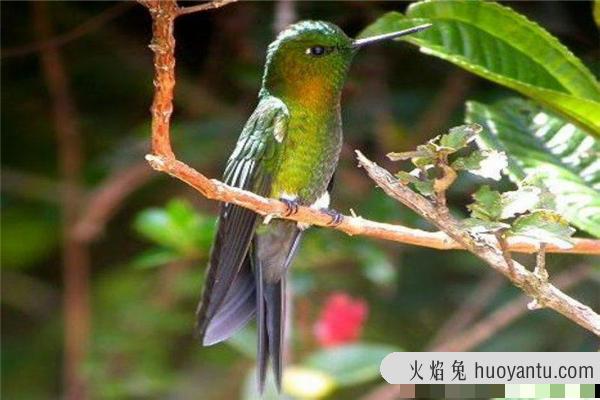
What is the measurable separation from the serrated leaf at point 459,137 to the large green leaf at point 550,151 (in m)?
0.32

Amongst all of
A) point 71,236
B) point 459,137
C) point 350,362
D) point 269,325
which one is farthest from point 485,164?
point 71,236

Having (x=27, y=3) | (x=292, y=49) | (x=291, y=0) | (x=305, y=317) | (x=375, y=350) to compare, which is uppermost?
(x=27, y=3)

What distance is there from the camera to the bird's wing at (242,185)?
1.41 metres

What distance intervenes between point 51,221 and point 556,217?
86.7 inches

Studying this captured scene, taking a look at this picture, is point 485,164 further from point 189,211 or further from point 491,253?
point 189,211

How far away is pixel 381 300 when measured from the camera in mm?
2811

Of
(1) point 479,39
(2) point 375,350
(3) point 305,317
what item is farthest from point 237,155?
(3) point 305,317

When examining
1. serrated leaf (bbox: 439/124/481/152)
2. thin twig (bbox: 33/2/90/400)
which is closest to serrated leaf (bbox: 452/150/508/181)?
serrated leaf (bbox: 439/124/481/152)

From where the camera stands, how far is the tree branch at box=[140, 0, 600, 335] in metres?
0.93

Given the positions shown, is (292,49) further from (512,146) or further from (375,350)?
(375,350)

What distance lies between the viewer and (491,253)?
3.95 feet

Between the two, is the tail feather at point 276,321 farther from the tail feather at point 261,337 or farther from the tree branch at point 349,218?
the tree branch at point 349,218

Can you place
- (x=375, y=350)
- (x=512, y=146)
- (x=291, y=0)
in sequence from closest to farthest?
(x=512, y=146), (x=375, y=350), (x=291, y=0)

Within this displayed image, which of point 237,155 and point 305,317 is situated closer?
point 237,155
